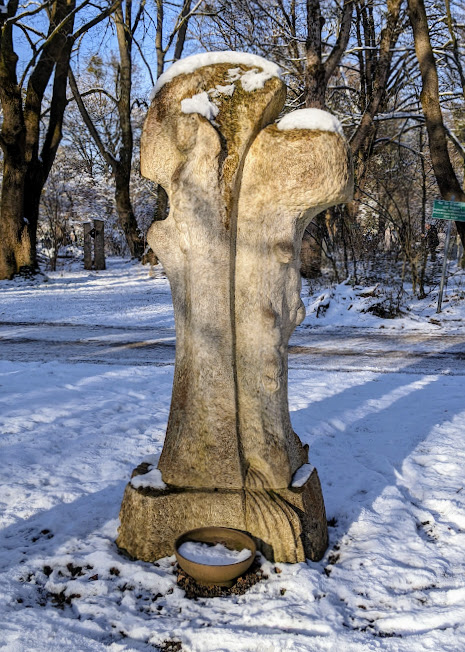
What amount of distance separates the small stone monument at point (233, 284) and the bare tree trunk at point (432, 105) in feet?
31.8

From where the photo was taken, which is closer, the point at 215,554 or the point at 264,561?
the point at 215,554

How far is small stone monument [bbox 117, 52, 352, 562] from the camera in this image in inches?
96.9

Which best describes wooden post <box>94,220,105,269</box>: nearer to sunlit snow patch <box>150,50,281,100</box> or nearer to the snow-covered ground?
the snow-covered ground

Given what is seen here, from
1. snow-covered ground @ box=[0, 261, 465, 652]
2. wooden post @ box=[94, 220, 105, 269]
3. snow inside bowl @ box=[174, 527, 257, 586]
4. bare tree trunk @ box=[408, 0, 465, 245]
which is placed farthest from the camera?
wooden post @ box=[94, 220, 105, 269]

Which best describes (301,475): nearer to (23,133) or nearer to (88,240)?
(23,133)

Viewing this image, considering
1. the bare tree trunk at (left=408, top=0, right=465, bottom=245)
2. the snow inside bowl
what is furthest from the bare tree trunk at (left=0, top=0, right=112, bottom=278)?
the snow inside bowl

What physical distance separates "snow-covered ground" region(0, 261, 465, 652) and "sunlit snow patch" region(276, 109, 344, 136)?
2.00m

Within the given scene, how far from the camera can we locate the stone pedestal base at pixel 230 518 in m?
2.54

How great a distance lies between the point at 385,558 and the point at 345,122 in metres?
15.9

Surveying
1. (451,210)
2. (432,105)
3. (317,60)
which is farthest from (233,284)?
(317,60)

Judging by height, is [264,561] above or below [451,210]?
below

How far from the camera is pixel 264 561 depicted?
2.54 m

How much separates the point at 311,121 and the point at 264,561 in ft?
6.69

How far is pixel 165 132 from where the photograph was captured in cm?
255
